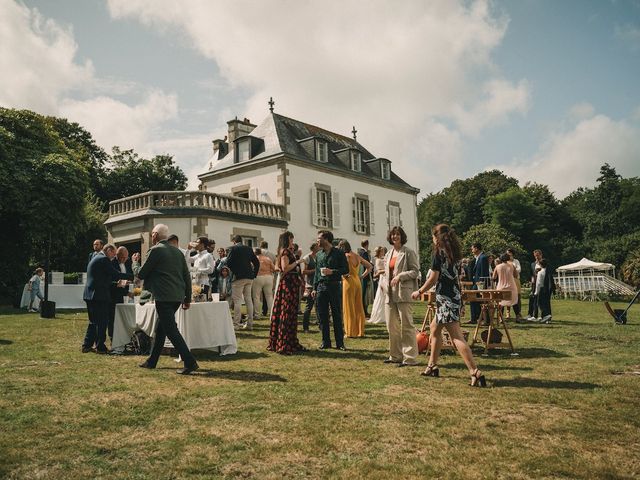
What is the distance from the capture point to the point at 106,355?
7.86 m

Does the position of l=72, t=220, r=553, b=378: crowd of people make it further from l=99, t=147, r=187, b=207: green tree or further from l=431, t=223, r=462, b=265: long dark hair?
l=99, t=147, r=187, b=207: green tree

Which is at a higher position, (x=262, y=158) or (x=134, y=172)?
(x=134, y=172)

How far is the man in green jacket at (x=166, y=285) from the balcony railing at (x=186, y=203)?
15301mm

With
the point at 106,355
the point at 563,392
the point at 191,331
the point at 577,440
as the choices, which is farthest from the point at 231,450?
the point at 106,355

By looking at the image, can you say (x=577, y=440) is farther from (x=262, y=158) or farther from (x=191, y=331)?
(x=262, y=158)

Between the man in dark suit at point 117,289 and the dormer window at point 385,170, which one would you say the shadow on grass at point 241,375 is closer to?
the man in dark suit at point 117,289

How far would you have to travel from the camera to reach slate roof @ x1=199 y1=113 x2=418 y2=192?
2655cm

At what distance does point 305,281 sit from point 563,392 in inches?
322

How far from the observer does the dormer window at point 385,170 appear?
32.0m

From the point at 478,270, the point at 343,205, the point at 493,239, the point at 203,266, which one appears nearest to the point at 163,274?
the point at 203,266

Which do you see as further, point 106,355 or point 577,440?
point 106,355

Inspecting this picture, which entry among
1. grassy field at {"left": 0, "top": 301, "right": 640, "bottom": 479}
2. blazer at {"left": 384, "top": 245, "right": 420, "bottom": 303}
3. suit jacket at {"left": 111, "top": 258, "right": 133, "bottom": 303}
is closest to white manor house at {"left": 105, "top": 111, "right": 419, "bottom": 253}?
suit jacket at {"left": 111, "top": 258, "right": 133, "bottom": 303}

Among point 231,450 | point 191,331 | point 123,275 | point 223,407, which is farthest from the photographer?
point 123,275

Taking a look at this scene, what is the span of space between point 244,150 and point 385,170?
937 centimetres
